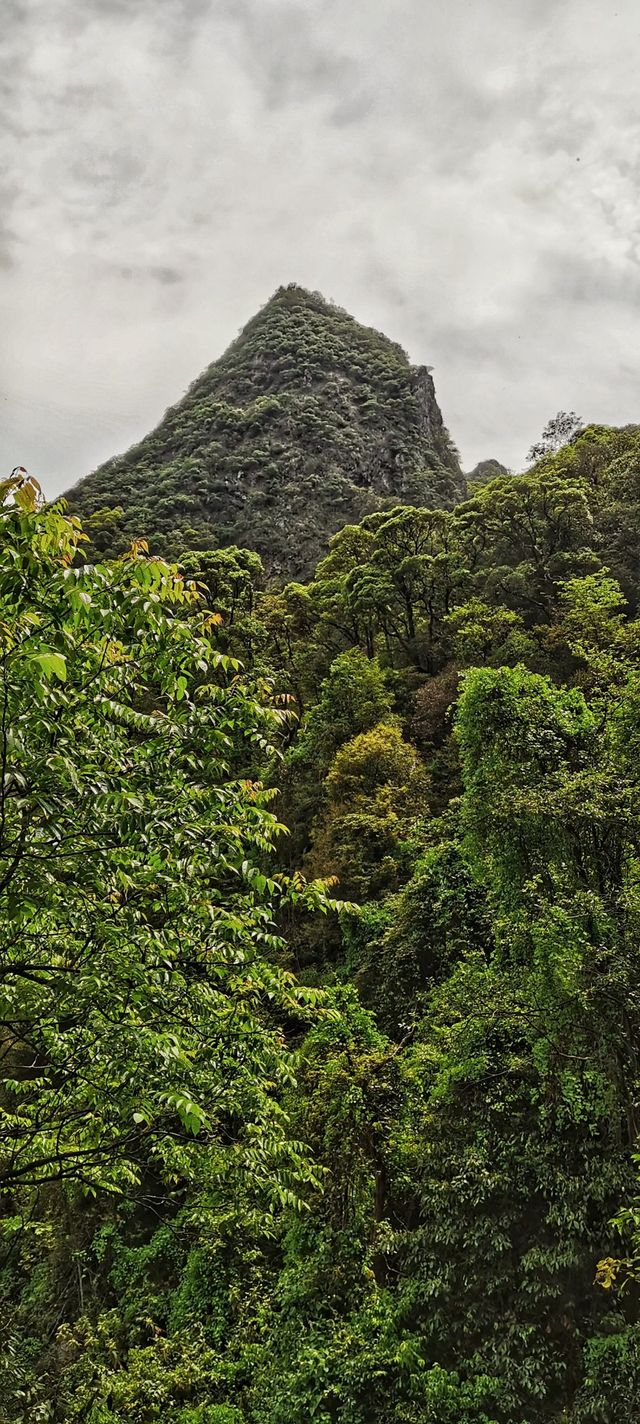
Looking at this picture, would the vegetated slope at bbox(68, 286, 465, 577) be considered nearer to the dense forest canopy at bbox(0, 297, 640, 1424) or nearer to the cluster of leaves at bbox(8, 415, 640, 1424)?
the dense forest canopy at bbox(0, 297, 640, 1424)

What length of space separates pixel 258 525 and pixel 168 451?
18.1m

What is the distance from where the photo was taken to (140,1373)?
9.89 metres

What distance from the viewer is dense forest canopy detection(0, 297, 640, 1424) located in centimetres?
420

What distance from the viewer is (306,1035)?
41.8 feet

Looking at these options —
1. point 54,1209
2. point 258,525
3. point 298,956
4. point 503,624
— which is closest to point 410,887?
point 298,956

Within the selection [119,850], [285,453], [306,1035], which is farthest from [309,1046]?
[285,453]

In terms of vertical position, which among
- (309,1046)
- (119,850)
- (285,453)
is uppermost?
(285,453)

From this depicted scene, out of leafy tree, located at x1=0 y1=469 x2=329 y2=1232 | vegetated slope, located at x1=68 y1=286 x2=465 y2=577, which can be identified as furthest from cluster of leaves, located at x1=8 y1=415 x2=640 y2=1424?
vegetated slope, located at x1=68 y1=286 x2=465 y2=577

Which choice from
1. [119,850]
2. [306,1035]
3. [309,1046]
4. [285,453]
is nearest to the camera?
[119,850]

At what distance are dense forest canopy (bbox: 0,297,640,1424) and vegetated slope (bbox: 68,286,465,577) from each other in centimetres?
3615

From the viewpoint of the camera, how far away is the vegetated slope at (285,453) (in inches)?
2190

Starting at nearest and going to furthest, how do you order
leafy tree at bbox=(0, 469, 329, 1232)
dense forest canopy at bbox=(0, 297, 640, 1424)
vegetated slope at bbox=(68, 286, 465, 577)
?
1. leafy tree at bbox=(0, 469, 329, 1232)
2. dense forest canopy at bbox=(0, 297, 640, 1424)
3. vegetated slope at bbox=(68, 286, 465, 577)

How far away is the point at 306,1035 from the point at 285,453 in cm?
5690

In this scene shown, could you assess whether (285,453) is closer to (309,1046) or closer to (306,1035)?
(306,1035)
